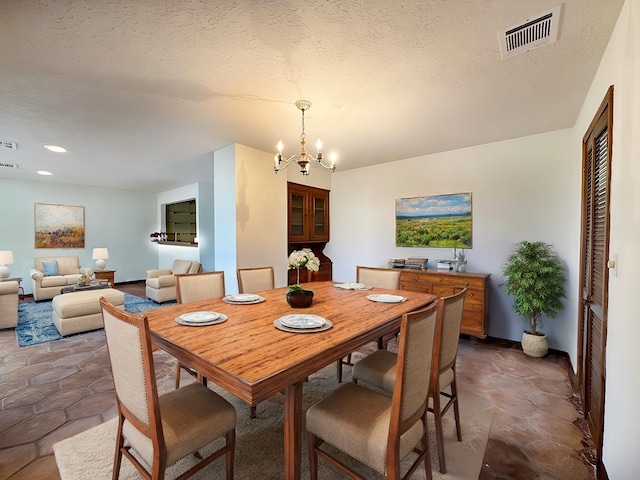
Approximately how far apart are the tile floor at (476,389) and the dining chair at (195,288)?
79cm

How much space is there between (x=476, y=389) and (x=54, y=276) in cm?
769

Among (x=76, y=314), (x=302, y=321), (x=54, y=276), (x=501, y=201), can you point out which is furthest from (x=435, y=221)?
(x=54, y=276)

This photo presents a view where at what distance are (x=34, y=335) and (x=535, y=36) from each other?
19.2ft

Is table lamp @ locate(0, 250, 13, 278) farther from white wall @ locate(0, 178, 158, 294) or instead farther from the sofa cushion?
the sofa cushion

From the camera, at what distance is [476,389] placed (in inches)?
99.1

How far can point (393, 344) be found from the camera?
3.57 meters

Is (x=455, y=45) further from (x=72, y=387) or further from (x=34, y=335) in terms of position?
(x=34, y=335)

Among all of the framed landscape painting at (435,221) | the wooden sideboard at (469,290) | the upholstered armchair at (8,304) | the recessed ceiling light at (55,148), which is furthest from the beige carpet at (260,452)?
the recessed ceiling light at (55,148)

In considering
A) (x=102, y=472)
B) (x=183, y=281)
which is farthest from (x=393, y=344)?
(x=102, y=472)

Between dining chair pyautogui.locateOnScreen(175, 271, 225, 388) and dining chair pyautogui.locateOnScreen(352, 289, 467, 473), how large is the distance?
138 cm

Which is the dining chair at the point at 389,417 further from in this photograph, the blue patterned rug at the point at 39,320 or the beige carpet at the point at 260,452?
the blue patterned rug at the point at 39,320

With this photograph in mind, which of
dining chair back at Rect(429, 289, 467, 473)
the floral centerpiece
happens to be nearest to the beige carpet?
dining chair back at Rect(429, 289, 467, 473)

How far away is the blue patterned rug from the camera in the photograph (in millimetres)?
3629

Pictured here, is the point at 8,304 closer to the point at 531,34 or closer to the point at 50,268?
the point at 50,268
